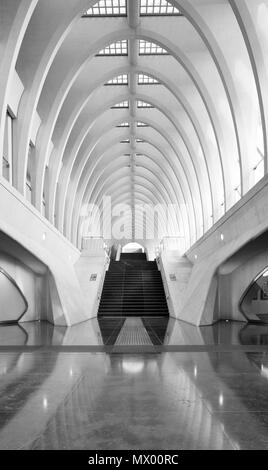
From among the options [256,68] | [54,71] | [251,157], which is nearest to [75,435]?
[256,68]

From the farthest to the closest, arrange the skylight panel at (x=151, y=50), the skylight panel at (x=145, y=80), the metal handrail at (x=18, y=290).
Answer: the skylight panel at (x=145, y=80)
the skylight panel at (x=151, y=50)
the metal handrail at (x=18, y=290)

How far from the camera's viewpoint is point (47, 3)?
14.7 meters

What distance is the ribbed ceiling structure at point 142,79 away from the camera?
463 inches

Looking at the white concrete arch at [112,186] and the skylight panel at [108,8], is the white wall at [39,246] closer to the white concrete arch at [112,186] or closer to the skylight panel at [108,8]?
the skylight panel at [108,8]

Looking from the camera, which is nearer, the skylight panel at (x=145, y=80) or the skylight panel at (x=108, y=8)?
the skylight panel at (x=108, y=8)

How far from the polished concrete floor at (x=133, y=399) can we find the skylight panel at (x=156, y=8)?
48.5ft

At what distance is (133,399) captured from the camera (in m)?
4.09

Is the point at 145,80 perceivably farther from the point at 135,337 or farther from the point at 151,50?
the point at 135,337

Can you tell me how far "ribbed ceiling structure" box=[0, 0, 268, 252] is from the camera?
11765 mm

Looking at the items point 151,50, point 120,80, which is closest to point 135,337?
point 151,50

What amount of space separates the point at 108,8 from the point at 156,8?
197 cm

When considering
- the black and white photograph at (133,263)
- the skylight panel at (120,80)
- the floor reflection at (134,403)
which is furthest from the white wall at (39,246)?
the skylight panel at (120,80)

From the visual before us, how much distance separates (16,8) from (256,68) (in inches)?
257
